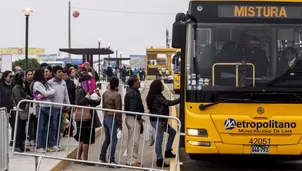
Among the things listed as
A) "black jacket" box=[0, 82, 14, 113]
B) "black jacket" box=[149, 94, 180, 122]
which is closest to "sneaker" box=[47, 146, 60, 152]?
"black jacket" box=[0, 82, 14, 113]

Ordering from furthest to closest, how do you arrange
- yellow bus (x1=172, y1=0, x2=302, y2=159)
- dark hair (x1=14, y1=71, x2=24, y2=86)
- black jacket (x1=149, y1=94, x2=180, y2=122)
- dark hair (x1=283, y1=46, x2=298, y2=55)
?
dark hair (x1=14, y1=71, x2=24, y2=86) → black jacket (x1=149, y1=94, x2=180, y2=122) → dark hair (x1=283, y1=46, x2=298, y2=55) → yellow bus (x1=172, y1=0, x2=302, y2=159)

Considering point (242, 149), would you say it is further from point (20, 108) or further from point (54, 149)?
point (20, 108)

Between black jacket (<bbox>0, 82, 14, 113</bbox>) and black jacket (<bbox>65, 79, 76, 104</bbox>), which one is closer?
black jacket (<bbox>0, 82, 14, 113</bbox>)

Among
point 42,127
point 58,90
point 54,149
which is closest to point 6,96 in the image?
point 58,90

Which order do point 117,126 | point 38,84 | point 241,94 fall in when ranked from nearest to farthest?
point 241,94 → point 117,126 → point 38,84

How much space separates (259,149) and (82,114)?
3327 millimetres

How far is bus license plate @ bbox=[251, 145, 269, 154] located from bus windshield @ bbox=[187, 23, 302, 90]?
104 centimetres

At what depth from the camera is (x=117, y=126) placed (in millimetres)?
9789

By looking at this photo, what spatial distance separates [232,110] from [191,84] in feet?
2.78

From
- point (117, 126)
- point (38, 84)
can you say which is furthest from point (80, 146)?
point (38, 84)

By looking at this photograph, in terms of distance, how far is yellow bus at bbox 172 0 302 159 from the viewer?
8672 millimetres

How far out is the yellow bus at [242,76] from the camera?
28.5 feet

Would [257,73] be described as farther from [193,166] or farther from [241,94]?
[193,166]

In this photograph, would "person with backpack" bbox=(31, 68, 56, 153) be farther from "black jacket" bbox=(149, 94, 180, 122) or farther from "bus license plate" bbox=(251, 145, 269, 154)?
"bus license plate" bbox=(251, 145, 269, 154)
